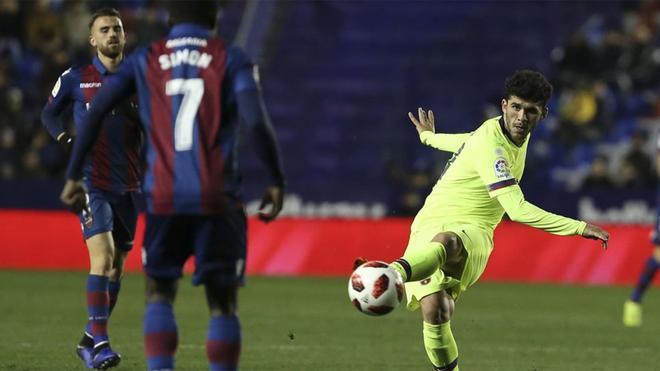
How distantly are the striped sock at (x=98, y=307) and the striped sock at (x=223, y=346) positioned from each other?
2.42 meters

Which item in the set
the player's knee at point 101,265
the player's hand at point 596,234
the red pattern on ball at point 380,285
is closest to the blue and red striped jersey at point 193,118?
the red pattern on ball at point 380,285

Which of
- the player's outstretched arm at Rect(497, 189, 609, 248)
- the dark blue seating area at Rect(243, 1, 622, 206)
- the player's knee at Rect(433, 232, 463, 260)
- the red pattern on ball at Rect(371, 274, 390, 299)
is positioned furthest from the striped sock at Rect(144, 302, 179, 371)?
the dark blue seating area at Rect(243, 1, 622, 206)

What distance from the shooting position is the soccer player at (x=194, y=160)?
5.89m

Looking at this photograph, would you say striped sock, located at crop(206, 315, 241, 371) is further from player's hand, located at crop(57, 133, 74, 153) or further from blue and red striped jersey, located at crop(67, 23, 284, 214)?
Answer: player's hand, located at crop(57, 133, 74, 153)

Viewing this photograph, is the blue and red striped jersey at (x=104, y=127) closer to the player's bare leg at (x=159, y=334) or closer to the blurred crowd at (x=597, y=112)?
the player's bare leg at (x=159, y=334)

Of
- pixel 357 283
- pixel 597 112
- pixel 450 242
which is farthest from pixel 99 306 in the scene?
pixel 597 112

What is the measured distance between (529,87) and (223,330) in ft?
8.30

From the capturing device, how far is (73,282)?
1627cm

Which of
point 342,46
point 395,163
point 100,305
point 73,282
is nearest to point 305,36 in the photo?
point 342,46

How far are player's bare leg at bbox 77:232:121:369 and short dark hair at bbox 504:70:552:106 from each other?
2.67 metres

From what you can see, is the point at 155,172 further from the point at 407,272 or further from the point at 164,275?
the point at 407,272

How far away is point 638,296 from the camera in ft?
42.5

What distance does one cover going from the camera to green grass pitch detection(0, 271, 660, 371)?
363 inches

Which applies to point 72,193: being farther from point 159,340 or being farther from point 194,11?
point 194,11
